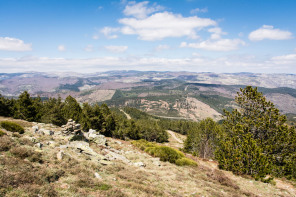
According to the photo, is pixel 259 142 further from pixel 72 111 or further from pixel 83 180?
pixel 72 111

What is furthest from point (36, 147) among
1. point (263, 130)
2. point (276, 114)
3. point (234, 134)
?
point (276, 114)

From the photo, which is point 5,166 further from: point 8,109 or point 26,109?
point 8,109

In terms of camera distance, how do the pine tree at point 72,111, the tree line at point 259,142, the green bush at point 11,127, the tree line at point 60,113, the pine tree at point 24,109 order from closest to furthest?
the tree line at point 259,142
the green bush at point 11,127
the pine tree at point 24,109
the tree line at point 60,113
the pine tree at point 72,111

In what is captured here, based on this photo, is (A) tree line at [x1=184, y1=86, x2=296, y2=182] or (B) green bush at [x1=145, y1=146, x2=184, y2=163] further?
(B) green bush at [x1=145, y1=146, x2=184, y2=163]

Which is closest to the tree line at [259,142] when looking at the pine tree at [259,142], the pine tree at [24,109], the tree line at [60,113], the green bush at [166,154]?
the pine tree at [259,142]

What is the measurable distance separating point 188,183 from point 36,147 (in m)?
17.3

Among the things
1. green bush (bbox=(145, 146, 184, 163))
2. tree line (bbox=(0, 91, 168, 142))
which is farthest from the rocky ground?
tree line (bbox=(0, 91, 168, 142))

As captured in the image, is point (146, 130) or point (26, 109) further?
point (146, 130)

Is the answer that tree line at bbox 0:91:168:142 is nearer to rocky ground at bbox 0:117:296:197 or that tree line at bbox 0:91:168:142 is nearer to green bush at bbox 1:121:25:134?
green bush at bbox 1:121:25:134

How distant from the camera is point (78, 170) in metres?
13.7

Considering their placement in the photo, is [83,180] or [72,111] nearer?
[83,180]

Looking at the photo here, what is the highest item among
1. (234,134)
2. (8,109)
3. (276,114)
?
(276,114)

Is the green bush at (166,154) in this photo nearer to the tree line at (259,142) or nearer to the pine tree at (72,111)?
the tree line at (259,142)

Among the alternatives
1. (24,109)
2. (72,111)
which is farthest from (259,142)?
(24,109)
